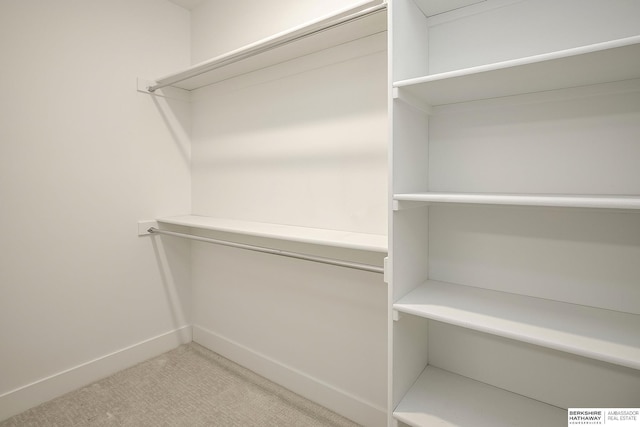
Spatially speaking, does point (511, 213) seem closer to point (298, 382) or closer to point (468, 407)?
point (468, 407)

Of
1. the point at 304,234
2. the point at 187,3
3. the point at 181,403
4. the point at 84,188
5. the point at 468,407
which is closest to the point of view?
the point at 468,407

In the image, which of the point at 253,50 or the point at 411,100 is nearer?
the point at 411,100

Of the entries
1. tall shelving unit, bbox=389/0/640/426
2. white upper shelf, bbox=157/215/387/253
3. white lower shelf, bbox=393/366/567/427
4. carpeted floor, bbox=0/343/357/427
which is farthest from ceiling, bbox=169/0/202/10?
white lower shelf, bbox=393/366/567/427

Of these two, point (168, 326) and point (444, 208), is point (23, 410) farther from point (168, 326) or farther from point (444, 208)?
point (444, 208)

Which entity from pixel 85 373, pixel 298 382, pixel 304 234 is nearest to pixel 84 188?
pixel 85 373

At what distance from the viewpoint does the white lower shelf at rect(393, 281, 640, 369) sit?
83cm

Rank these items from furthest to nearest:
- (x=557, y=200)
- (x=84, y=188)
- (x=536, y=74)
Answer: (x=84, y=188)
(x=536, y=74)
(x=557, y=200)

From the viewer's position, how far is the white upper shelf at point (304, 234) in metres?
1.27

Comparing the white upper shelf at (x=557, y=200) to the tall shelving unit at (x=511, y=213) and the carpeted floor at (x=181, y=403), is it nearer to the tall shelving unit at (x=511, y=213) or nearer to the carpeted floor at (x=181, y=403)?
the tall shelving unit at (x=511, y=213)

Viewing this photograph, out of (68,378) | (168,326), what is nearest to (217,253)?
(168,326)

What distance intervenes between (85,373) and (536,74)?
2699mm

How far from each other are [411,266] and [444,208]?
0.97 ft
